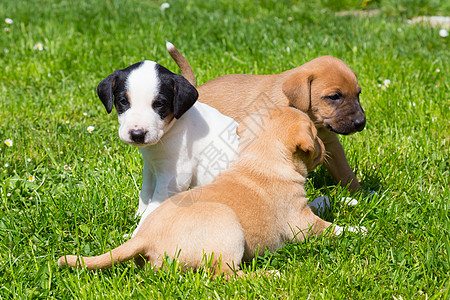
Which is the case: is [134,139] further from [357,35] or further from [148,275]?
[357,35]

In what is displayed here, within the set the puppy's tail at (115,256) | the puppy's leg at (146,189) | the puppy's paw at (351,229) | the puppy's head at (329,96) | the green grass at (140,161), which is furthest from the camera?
the puppy's head at (329,96)

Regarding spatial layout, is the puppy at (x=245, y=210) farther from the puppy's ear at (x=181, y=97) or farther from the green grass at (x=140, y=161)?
the puppy's ear at (x=181, y=97)

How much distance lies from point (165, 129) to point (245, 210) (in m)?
0.88

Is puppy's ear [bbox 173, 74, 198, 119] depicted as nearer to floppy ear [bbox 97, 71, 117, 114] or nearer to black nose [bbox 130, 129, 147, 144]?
black nose [bbox 130, 129, 147, 144]

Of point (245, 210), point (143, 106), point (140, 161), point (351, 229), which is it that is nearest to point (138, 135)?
point (143, 106)

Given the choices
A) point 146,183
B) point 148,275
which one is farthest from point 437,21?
point 148,275

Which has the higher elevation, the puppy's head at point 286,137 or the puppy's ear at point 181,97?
the puppy's ear at point 181,97

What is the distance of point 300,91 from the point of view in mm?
4586

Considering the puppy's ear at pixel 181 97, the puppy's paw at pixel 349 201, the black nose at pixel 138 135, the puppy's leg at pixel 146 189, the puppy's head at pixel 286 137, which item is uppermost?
the puppy's ear at pixel 181 97

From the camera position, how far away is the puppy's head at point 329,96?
177 inches

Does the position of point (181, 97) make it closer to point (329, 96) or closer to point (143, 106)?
point (143, 106)

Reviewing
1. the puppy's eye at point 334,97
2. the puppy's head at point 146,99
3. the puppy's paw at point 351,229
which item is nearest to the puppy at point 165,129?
the puppy's head at point 146,99

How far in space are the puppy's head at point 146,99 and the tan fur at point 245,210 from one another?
48cm

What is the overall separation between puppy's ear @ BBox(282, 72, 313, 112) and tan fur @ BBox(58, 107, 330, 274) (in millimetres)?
695
